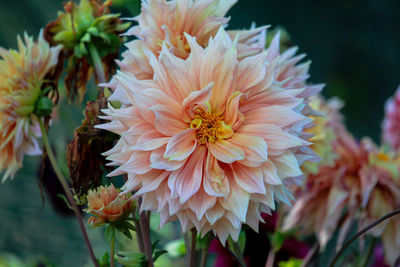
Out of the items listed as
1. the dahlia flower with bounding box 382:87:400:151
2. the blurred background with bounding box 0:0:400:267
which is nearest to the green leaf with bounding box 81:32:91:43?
the dahlia flower with bounding box 382:87:400:151

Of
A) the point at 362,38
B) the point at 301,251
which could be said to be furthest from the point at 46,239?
the point at 362,38

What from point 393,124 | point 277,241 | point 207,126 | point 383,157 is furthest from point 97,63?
point 393,124

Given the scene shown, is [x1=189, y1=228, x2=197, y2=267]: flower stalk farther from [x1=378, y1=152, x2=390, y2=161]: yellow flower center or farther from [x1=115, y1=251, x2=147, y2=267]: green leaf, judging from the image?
[x1=378, y1=152, x2=390, y2=161]: yellow flower center

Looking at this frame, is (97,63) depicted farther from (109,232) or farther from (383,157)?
(383,157)

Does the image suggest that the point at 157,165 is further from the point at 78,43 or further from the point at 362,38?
the point at 362,38

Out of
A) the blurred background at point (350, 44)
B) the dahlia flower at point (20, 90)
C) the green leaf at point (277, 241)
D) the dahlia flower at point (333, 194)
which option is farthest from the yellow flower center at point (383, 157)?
the blurred background at point (350, 44)

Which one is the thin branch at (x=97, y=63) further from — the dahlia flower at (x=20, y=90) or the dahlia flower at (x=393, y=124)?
the dahlia flower at (x=393, y=124)
